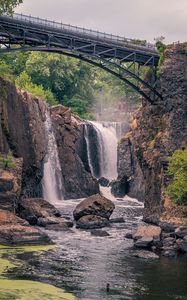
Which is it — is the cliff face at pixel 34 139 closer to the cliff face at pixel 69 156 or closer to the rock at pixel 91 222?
the cliff face at pixel 69 156

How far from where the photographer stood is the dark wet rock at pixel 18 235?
3669 centimetres

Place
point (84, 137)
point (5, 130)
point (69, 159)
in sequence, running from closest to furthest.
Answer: point (5, 130) → point (69, 159) → point (84, 137)

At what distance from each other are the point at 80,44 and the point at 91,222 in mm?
17506

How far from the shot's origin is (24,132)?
54.7 m

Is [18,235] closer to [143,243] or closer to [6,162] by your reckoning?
[143,243]

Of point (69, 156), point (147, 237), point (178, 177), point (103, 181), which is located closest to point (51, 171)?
point (69, 156)

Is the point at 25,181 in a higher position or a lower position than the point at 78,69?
lower

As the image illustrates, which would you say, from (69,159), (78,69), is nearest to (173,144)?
(69,159)

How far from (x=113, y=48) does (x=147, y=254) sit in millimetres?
24584

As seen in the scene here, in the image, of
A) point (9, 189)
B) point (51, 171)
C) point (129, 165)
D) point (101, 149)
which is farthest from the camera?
point (101, 149)

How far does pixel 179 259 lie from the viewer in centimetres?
3653

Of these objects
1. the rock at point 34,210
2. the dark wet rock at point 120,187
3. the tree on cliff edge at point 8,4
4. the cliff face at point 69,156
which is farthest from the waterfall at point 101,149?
the tree on cliff edge at point 8,4

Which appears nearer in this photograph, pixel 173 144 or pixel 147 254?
pixel 147 254

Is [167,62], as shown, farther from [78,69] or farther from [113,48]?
Answer: [78,69]
